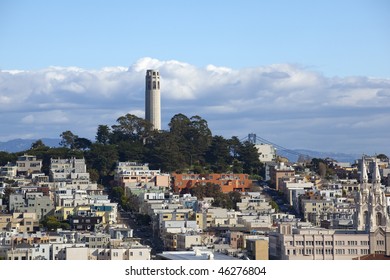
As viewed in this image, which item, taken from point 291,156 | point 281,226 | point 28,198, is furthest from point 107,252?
point 291,156

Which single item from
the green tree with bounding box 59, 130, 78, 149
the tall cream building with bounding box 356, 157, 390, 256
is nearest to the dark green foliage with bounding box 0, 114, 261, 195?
the green tree with bounding box 59, 130, 78, 149

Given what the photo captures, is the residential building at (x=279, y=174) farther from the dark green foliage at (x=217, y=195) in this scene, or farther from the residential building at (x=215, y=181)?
the dark green foliage at (x=217, y=195)

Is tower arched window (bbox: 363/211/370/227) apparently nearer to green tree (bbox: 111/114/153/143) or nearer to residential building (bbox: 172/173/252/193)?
residential building (bbox: 172/173/252/193)

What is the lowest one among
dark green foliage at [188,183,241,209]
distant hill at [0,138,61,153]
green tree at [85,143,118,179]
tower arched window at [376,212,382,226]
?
tower arched window at [376,212,382,226]

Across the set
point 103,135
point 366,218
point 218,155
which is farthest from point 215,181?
point 366,218

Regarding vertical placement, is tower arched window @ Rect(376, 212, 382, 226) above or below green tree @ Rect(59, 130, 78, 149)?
below

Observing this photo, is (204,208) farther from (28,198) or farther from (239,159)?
(239,159)

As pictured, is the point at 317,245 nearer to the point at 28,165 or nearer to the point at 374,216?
the point at 374,216

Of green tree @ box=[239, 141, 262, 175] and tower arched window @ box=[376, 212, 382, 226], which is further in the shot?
green tree @ box=[239, 141, 262, 175]
